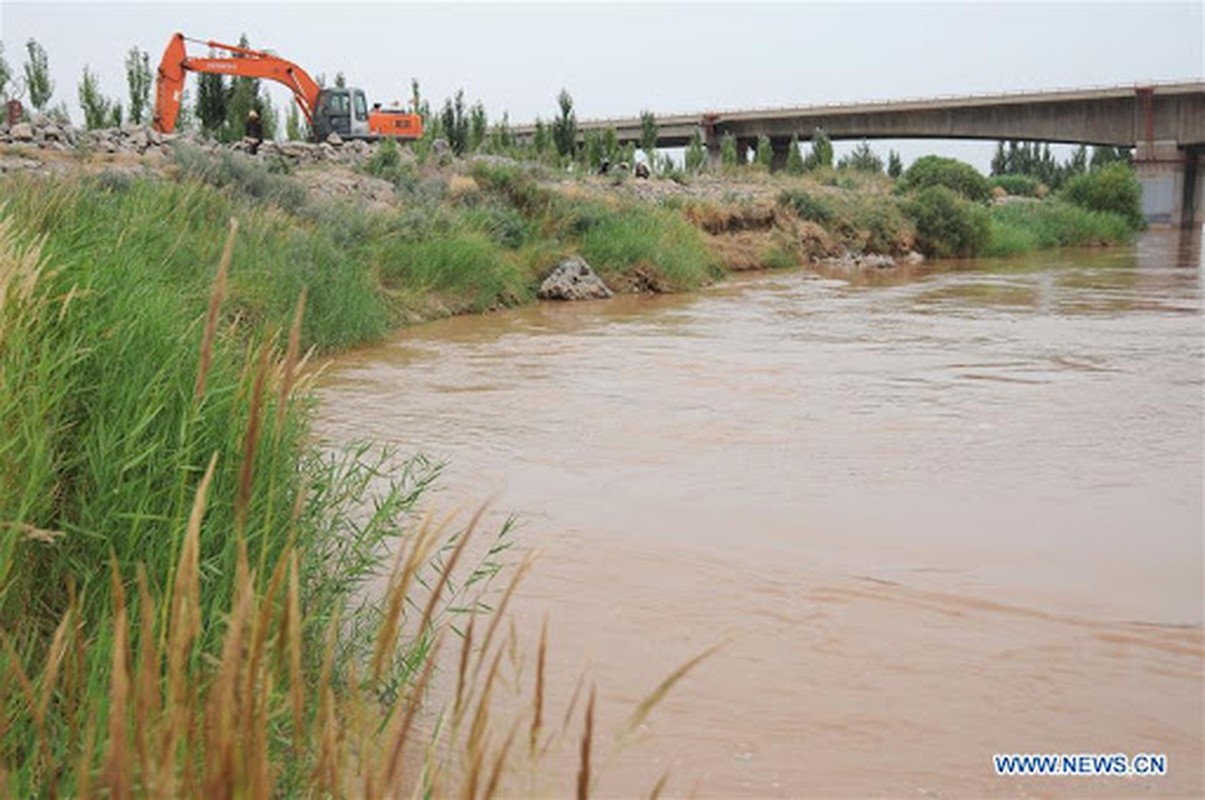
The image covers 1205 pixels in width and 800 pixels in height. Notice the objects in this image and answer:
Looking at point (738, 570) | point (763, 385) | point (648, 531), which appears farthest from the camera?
point (763, 385)

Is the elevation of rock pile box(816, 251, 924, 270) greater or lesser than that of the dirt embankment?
lesser

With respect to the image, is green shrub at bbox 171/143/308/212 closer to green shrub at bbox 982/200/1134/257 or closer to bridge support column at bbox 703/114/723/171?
green shrub at bbox 982/200/1134/257

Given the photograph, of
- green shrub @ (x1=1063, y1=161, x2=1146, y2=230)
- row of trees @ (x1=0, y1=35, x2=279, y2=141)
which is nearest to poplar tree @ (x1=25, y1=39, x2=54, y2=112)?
row of trees @ (x1=0, y1=35, x2=279, y2=141)

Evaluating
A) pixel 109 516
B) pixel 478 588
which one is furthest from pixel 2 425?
pixel 478 588

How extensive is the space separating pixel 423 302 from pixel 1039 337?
19.9 ft

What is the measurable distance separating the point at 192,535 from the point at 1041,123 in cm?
5175

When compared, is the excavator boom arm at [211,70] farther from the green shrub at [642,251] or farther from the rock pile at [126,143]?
the green shrub at [642,251]

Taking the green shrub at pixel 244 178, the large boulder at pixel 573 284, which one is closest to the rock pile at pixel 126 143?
the green shrub at pixel 244 178

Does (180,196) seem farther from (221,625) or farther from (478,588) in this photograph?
(221,625)

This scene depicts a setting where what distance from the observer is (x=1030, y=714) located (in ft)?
9.72

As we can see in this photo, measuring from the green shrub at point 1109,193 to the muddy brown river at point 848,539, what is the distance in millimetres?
31388

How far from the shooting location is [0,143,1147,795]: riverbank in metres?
1.11

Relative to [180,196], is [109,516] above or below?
below

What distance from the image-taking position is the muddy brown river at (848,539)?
112 inches
